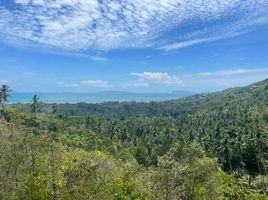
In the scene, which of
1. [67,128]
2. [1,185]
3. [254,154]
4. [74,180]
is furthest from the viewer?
[67,128]

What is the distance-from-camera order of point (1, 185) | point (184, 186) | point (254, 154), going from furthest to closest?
point (254, 154) < point (184, 186) < point (1, 185)

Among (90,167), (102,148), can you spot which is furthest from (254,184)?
(90,167)

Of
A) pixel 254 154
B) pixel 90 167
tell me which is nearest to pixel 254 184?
pixel 254 154

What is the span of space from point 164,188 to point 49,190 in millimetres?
10691

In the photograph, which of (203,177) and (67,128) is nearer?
(203,177)

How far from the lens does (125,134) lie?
642 feet

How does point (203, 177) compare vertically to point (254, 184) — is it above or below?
above

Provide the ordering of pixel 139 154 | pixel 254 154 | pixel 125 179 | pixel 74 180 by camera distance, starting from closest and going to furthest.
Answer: pixel 74 180, pixel 125 179, pixel 254 154, pixel 139 154

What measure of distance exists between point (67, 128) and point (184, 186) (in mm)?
156161

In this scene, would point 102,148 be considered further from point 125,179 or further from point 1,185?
point 1,185

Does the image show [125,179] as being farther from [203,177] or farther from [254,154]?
[254,154]

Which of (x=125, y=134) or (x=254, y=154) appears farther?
Result: (x=125, y=134)

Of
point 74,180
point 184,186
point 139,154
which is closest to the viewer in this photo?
point 74,180

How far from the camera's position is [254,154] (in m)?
132
